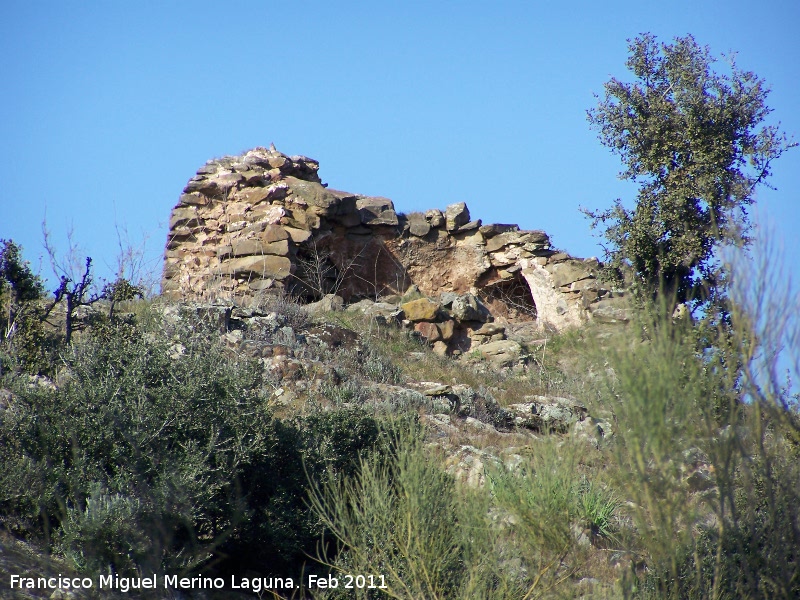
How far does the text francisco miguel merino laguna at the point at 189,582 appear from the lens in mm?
4832

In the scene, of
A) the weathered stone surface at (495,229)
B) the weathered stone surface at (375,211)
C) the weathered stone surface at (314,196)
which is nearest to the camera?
the weathered stone surface at (314,196)

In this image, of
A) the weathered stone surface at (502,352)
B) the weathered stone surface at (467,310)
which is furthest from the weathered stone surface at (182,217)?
the weathered stone surface at (502,352)

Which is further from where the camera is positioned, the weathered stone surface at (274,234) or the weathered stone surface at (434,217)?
the weathered stone surface at (434,217)

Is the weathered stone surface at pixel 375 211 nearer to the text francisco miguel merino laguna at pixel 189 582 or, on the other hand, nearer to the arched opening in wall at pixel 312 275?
Answer: the arched opening in wall at pixel 312 275

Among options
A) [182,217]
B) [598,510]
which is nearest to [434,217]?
[182,217]

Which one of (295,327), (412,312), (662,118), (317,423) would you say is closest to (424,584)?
(317,423)

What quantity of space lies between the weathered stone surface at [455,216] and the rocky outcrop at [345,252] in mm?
27

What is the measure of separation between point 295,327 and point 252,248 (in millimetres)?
4328

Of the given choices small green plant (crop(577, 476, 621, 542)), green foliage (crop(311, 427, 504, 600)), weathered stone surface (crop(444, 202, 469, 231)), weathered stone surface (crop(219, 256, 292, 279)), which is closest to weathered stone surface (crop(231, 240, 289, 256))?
weathered stone surface (crop(219, 256, 292, 279))

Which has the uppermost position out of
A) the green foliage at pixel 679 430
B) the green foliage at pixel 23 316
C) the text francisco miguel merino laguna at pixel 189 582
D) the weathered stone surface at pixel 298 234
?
the weathered stone surface at pixel 298 234

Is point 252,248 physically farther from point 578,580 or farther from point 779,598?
point 779,598

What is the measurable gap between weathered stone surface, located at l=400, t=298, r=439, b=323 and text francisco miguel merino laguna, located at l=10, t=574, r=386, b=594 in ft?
31.0

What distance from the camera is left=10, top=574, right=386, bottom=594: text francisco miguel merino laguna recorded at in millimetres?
4832

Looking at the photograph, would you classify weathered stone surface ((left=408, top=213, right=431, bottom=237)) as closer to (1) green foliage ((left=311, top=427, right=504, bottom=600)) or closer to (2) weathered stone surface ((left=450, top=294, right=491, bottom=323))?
(2) weathered stone surface ((left=450, top=294, right=491, bottom=323))
